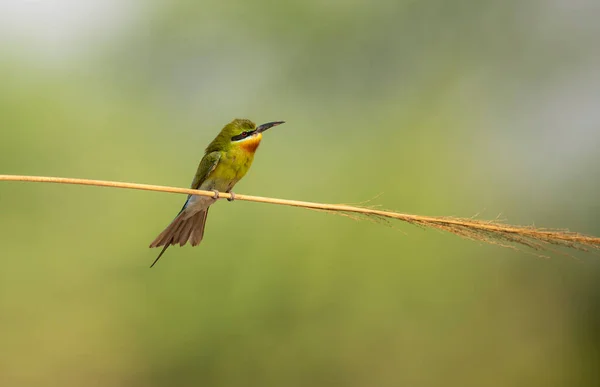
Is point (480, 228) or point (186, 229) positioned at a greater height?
point (480, 228)

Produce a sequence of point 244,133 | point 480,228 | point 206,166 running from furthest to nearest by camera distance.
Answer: point 206,166, point 244,133, point 480,228

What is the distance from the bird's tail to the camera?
10.7 ft

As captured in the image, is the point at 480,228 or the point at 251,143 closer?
the point at 480,228

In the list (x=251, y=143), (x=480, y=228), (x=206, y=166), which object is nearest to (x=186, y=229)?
(x=206, y=166)

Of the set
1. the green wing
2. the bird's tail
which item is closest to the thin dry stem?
the bird's tail

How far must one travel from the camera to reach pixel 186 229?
3.37 meters

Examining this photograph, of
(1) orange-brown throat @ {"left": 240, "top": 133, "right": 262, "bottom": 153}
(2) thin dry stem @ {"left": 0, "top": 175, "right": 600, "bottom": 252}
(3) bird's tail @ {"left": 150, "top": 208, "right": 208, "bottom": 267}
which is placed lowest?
(3) bird's tail @ {"left": 150, "top": 208, "right": 208, "bottom": 267}

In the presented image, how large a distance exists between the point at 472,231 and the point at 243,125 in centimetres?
191

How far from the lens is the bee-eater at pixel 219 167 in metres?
3.33

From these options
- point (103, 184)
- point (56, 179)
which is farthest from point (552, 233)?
point (56, 179)

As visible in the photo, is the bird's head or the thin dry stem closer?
the thin dry stem

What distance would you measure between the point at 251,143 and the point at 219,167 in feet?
0.81

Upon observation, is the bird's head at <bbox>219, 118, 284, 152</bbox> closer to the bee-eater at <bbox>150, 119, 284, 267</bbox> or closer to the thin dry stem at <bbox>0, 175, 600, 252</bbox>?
the bee-eater at <bbox>150, 119, 284, 267</bbox>

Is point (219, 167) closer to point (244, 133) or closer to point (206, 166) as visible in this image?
point (206, 166)
